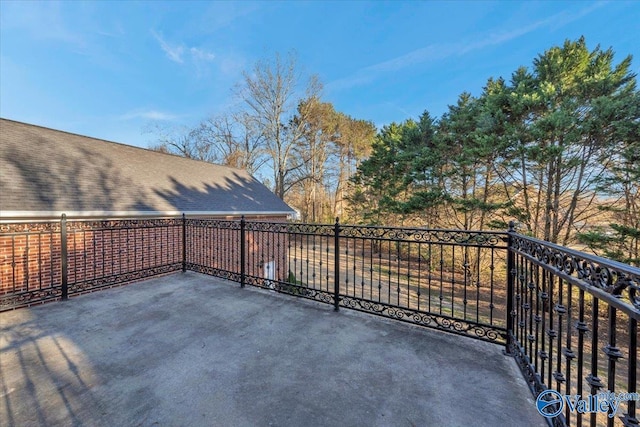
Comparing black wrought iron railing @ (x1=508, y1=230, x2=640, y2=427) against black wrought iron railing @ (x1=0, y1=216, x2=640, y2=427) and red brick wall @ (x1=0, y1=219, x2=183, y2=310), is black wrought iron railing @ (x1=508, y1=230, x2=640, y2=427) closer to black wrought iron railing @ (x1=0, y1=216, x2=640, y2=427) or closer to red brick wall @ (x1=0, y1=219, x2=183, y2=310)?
black wrought iron railing @ (x1=0, y1=216, x2=640, y2=427)

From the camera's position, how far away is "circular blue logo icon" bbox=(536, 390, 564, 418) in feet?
5.52

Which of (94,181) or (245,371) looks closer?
(245,371)

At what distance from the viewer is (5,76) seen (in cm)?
871

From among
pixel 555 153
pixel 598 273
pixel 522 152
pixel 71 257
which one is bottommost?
pixel 71 257

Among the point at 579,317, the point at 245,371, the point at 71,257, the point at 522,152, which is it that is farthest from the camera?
the point at 522,152

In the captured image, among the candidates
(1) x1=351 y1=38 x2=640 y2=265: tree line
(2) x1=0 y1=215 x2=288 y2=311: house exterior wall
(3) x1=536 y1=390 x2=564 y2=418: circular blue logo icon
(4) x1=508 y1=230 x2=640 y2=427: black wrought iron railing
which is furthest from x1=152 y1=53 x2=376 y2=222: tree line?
(3) x1=536 y1=390 x2=564 y2=418: circular blue logo icon

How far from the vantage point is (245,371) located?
2301 millimetres

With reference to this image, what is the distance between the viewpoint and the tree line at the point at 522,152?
709 centimetres

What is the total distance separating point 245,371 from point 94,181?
7.55 metres

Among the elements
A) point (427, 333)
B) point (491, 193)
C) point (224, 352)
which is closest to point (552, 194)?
point (491, 193)

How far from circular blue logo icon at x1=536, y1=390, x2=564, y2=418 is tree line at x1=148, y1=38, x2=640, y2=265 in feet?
25.4

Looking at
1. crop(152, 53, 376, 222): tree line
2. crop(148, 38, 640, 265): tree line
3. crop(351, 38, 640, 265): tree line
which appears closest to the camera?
crop(351, 38, 640, 265): tree line

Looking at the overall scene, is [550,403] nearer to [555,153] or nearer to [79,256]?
[79,256]

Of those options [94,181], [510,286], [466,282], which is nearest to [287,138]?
[94,181]
